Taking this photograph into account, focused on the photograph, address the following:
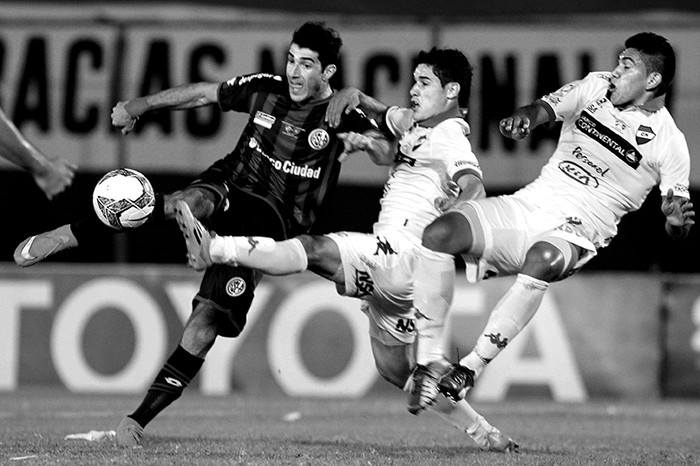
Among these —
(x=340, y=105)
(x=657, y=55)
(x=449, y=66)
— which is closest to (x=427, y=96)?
(x=449, y=66)

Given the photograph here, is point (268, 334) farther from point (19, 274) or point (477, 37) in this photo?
point (477, 37)

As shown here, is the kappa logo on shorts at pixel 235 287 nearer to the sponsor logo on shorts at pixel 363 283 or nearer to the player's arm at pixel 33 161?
the sponsor logo on shorts at pixel 363 283

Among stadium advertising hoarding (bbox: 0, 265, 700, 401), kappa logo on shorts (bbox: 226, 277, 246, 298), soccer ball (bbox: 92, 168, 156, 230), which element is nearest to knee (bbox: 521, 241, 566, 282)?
kappa logo on shorts (bbox: 226, 277, 246, 298)

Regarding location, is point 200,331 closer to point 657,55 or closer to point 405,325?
point 405,325

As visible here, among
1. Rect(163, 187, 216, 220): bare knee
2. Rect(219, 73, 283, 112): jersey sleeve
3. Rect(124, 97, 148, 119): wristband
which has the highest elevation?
Rect(219, 73, 283, 112): jersey sleeve

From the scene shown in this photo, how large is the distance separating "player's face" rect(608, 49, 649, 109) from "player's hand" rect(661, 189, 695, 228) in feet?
1.97

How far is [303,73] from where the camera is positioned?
753 cm

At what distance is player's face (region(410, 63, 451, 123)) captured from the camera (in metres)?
7.41

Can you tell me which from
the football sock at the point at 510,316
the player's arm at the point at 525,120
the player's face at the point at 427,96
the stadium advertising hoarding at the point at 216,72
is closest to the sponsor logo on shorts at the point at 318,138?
the player's face at the point at 427,96

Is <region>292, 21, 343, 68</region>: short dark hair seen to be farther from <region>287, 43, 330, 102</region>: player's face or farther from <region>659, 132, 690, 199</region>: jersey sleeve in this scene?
<region>659, 132, 690, 199</region>: jersey sleeve

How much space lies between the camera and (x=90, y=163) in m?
12.7

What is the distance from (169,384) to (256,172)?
1.39 metres

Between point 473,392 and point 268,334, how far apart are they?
6.72 feet

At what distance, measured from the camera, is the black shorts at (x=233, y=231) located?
7391mm
